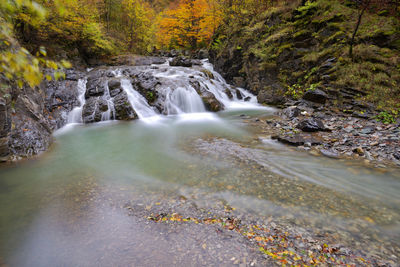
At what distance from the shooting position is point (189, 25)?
23.0 m

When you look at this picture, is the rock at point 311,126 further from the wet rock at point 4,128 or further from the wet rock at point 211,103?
the wet rock at point 4,128

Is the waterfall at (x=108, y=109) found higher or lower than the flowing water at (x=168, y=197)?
higher

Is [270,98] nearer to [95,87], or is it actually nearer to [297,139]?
[297,139]

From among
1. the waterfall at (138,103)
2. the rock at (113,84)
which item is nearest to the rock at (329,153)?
the waterfall at (138,103)

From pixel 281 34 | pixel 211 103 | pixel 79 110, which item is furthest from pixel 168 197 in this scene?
pixel 281 34

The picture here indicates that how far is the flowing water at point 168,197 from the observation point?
89.1 inches

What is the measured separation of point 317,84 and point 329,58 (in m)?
1.44

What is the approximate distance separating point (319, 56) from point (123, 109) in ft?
34.3

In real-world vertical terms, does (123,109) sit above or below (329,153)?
above

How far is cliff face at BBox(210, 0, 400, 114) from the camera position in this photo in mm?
7516

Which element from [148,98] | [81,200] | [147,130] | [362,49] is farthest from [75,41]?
[362,49]

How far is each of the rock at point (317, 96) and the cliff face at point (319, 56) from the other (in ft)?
0.83

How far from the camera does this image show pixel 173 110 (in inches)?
420

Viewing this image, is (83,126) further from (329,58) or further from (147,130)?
A: (329,58)
